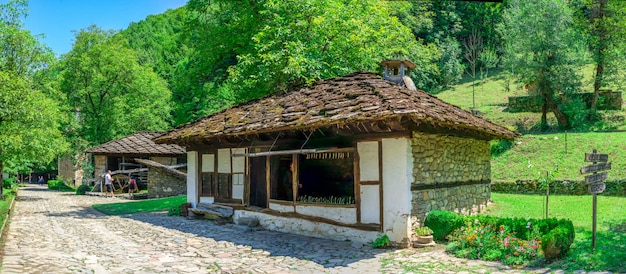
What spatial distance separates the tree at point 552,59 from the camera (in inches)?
1060

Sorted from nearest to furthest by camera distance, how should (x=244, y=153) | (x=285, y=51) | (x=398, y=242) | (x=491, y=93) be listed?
(x=398, y=242) → (x=244, y=153) → (x=285, y=51) → (x=491, y=93)

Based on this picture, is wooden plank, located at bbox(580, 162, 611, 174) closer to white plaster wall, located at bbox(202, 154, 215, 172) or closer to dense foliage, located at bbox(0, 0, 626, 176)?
dense foliage, located at bbox(0, 0, 626, 176)

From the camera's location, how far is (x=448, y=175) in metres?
10.6

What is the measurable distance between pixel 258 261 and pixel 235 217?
5034mm

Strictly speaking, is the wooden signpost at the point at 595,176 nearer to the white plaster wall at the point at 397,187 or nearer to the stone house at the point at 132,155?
the white plaster wall at the point at 397,187

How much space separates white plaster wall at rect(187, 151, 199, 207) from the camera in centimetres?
1475

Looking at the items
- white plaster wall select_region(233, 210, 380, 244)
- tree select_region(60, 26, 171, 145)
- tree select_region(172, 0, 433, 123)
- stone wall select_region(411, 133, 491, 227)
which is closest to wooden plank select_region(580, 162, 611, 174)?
stone wall select_region(411, 133, 491, 227)

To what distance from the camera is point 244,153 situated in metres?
12.7

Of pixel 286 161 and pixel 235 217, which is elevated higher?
pixel 286 161

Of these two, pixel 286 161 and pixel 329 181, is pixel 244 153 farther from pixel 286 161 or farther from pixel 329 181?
pixel 329 181

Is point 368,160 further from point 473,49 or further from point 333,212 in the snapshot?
point 473,49

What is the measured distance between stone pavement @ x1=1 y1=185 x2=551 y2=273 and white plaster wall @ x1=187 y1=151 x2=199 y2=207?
2.10 meters

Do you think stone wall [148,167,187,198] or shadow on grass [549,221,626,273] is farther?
stone wall [148,167,187,198]

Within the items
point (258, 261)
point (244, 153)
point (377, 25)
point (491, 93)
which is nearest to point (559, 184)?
point (377, 25)
